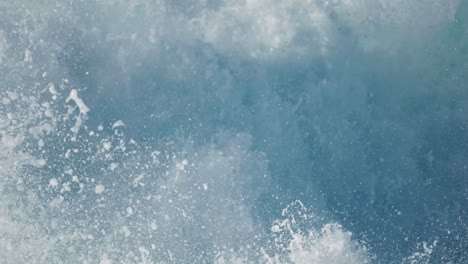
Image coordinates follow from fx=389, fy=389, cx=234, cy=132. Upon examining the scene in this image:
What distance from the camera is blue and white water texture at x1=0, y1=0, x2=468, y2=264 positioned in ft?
4.26

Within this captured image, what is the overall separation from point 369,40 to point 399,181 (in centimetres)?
49

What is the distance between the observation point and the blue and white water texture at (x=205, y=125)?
1.30 m

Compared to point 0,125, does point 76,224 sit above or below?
below

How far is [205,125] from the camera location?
1303 millimetres

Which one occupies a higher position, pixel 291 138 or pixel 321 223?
pixel 291 138

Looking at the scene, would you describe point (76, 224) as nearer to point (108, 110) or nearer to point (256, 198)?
point (108, 110)

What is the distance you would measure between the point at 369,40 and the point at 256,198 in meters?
0.65

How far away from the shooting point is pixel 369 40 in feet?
4.31

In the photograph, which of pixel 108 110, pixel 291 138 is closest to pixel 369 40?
pixel 291 138

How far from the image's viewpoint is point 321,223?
51.8 inches

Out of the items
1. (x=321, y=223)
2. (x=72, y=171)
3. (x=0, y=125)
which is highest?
(x=0, y=125)

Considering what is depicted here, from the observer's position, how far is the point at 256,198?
1.31m

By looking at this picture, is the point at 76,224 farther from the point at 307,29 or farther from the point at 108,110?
the point at 307,29

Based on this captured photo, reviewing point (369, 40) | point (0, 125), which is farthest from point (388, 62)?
point (0, 125)
